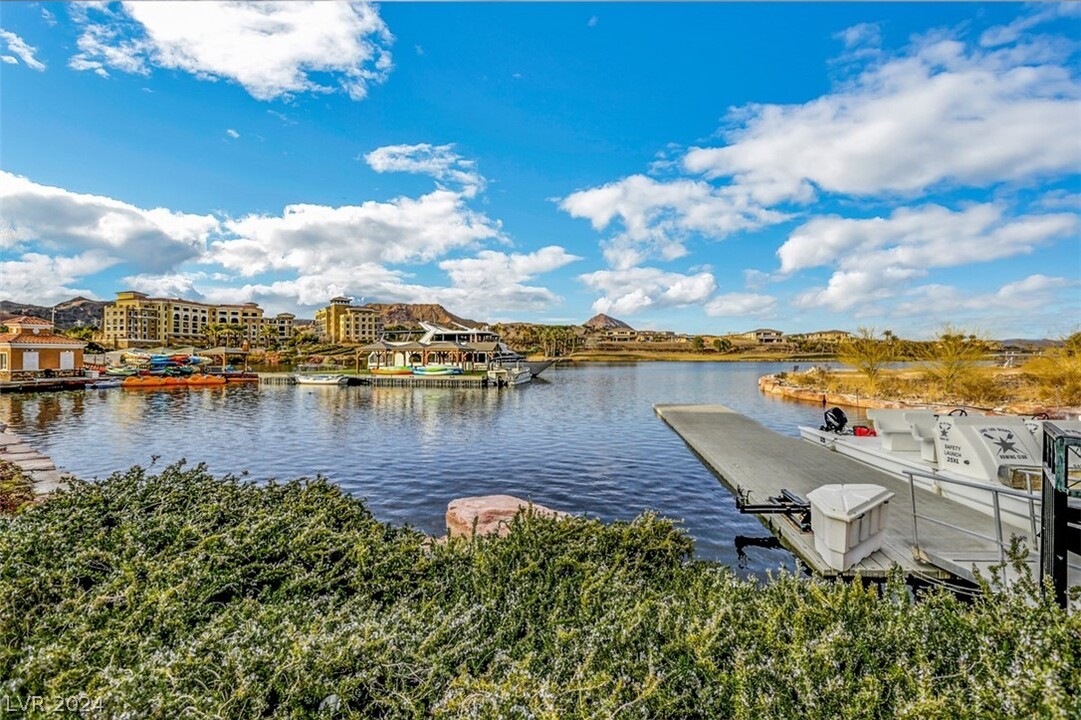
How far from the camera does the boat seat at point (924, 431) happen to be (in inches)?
397

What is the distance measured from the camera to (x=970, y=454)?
8.47m

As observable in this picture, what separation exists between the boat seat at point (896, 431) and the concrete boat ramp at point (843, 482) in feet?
2.46

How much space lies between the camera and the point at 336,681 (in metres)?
2.97

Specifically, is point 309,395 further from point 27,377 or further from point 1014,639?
point 1014,639

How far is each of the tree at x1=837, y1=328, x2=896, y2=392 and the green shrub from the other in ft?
119

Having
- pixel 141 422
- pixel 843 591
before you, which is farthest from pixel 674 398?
pixel 843 591

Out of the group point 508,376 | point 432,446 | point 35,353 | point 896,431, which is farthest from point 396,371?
point 896,431

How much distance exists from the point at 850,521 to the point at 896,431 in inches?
235

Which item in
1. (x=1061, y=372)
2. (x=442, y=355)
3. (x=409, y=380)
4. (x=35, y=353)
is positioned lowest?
(x=409, y=380)

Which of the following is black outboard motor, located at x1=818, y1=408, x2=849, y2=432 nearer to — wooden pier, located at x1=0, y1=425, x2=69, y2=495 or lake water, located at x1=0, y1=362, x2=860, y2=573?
lake water, located at x1=0, y1=362, x2=860, y2=573

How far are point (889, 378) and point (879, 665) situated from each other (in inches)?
1726

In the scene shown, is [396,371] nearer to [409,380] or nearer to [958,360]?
[409,380]

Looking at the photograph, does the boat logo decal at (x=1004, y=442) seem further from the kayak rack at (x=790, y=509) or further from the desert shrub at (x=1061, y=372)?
the desert shrub at (x=1061, y=372)

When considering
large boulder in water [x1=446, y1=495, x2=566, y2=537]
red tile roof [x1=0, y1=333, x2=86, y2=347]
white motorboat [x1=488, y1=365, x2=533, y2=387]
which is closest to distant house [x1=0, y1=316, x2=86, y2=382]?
red tile roof [x1=0, y1=333, x2=86, y2=347]
